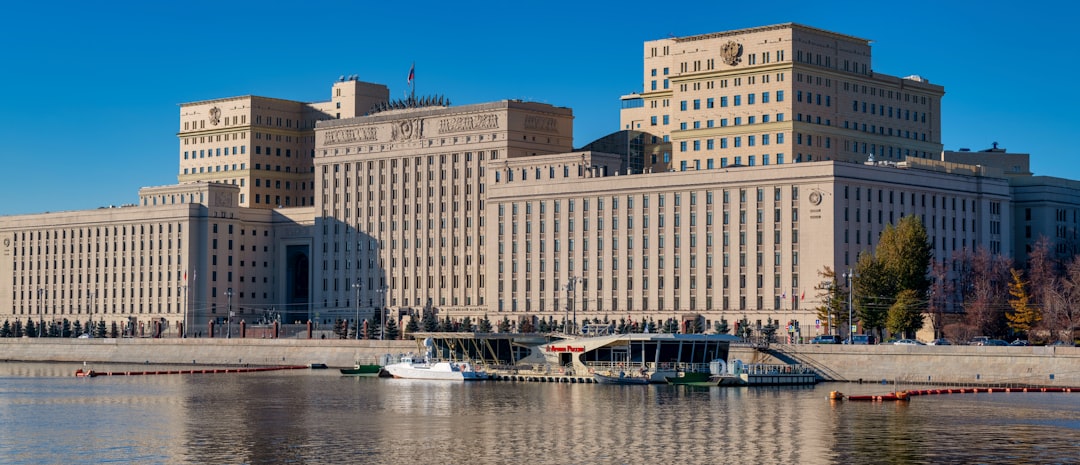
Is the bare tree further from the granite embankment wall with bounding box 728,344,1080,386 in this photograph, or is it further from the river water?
the river water

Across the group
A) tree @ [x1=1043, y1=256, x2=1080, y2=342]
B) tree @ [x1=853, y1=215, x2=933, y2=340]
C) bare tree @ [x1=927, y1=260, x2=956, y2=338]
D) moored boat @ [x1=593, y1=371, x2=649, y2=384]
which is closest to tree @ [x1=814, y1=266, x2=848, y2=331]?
tree @ [x1=853, y1=215, x2=933, y2=340]

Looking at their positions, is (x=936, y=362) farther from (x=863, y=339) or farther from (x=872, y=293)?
(x=872, y=293)

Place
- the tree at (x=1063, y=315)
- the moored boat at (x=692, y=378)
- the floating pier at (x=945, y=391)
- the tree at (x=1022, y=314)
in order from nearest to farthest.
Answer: the floating pier at (x=945, y=391) → the moored boat at (x=692, y=378) → the tree at (x=1063, y=315) → the tree at (x=1022, y=314)

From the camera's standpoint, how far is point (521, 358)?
18938 centimetres

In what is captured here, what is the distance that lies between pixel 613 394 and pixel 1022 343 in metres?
47.7

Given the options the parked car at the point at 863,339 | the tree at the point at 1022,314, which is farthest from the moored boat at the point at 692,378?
the tree at the point at 1022,314

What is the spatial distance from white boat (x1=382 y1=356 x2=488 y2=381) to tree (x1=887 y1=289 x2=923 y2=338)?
41.0 metres

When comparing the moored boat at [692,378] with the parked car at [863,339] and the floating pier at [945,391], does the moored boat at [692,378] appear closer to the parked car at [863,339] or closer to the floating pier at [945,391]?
the parked car at [863,339]

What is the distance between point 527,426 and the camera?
117562 mm

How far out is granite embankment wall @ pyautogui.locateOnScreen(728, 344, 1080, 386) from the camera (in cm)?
15350

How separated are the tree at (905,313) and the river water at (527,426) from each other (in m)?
20.5

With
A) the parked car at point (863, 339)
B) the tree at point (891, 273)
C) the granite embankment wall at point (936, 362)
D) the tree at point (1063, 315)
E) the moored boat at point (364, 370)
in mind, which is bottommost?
the moored boat at point (364, 370)

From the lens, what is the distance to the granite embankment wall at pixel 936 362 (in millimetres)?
153500

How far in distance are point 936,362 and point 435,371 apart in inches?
1968
